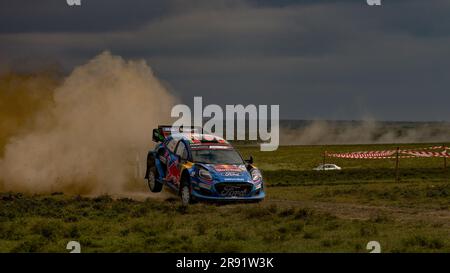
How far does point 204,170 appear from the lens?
20.6 m

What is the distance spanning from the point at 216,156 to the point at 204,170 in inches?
46.7

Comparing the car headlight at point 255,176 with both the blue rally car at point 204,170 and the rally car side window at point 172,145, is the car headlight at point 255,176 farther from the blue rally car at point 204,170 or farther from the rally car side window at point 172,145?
the rally car side window at point 172,145

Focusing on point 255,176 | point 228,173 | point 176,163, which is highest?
point 176,163

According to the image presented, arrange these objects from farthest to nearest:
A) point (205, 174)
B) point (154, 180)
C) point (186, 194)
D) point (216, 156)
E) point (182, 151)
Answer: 1. point (154, 180)
2. point (182, 151)
3. point (216, 156)
4. point (186, 194)
5. point (205, 174)

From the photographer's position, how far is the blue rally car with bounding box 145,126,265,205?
20.6 m

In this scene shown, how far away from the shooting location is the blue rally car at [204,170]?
67.6ft

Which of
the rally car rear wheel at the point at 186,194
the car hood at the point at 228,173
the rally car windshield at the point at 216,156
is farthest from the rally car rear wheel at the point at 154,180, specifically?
the car hood at the point at 228,173

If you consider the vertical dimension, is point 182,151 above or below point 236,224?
above

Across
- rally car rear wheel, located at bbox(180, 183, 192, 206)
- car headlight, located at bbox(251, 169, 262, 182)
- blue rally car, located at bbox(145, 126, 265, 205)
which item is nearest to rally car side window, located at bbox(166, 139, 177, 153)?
blue rally car, located at bbox(145, 126, 265, 205)

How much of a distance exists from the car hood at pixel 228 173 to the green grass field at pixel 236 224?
936 millimetres

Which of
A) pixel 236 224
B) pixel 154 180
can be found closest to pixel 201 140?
pixel 154 180

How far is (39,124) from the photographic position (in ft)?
102

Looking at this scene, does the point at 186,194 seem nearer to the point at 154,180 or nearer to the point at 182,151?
the point at 182,151

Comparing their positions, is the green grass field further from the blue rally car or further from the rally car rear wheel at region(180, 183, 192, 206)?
the blue rally car
